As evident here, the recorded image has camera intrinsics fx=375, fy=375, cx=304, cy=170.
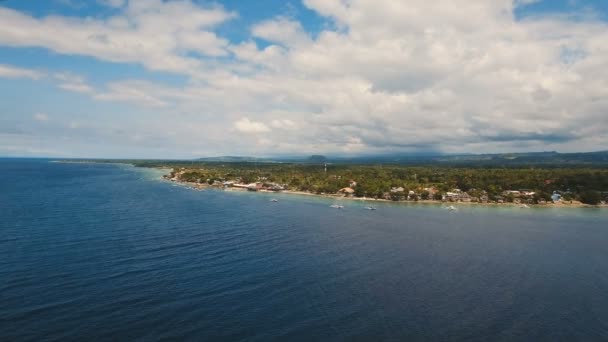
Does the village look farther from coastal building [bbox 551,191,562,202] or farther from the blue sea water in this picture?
the blue sea water

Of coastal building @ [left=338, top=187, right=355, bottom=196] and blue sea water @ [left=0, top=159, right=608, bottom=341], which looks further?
coastal building @ [left=338, top=187, right=355, bottom=196]

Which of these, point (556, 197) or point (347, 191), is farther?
point (347, 191)

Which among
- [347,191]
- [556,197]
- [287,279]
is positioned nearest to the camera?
[287,279]

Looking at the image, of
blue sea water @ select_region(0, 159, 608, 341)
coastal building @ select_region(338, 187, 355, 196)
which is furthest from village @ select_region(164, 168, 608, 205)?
blue sea water @ select_region(0, 159, 608, 341)

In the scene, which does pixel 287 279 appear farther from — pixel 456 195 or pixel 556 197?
pixel 556 197

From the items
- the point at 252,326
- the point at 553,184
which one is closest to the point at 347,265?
the point at 252,326

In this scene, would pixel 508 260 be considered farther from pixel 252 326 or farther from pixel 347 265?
pixel 252 326

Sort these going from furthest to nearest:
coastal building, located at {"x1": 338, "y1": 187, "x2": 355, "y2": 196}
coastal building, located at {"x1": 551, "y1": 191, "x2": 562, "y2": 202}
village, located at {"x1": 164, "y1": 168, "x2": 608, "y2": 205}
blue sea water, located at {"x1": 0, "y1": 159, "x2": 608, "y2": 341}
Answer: coastal building, located at {"x1": 338, "y1": 187, "x2": 355, "y2": 196}, coastal building, located at {"x1": 551, "y1": 191, "x2": 562, "y2": 202}, village, located at {"x1": 164, "y1": 168, "x2": 608, "y2": 205}, blue sea water, located at {"x1": 0, "y1": 159, "x2": 608, "y2": 341}

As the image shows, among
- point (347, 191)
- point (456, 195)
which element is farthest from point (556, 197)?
point (347, 191)

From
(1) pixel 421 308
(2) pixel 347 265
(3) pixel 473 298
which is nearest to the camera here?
(1) pixel 421 308
